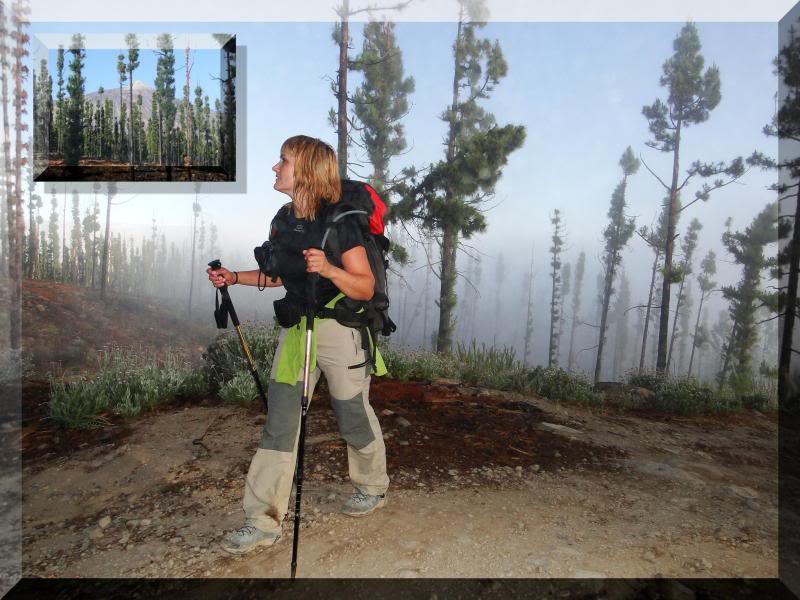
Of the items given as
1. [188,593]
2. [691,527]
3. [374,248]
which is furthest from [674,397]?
[188,593]

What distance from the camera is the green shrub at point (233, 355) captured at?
6641mm

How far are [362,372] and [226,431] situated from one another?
262 centimetres

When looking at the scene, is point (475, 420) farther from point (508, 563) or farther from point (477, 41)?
point (477, 41)

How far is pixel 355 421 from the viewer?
3176mm

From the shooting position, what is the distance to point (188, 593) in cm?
253

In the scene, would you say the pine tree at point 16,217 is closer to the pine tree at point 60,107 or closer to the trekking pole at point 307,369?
the pine tree at point 60,107

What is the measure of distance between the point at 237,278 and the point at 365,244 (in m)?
1.05

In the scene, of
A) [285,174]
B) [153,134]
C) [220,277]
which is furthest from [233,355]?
[285,174]

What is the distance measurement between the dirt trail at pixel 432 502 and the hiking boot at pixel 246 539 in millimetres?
56

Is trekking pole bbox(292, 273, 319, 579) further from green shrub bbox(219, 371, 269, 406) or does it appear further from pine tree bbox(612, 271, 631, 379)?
pine tree bbox(612, 271, 631, 379)

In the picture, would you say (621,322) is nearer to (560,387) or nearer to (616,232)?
(616,232)

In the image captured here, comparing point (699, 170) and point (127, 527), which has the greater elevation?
point (699, 170)

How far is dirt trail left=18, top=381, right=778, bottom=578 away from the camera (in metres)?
2.85

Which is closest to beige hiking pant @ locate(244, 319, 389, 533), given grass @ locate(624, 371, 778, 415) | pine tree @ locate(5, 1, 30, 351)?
grass @ locate(624, 371, 778, 415)
